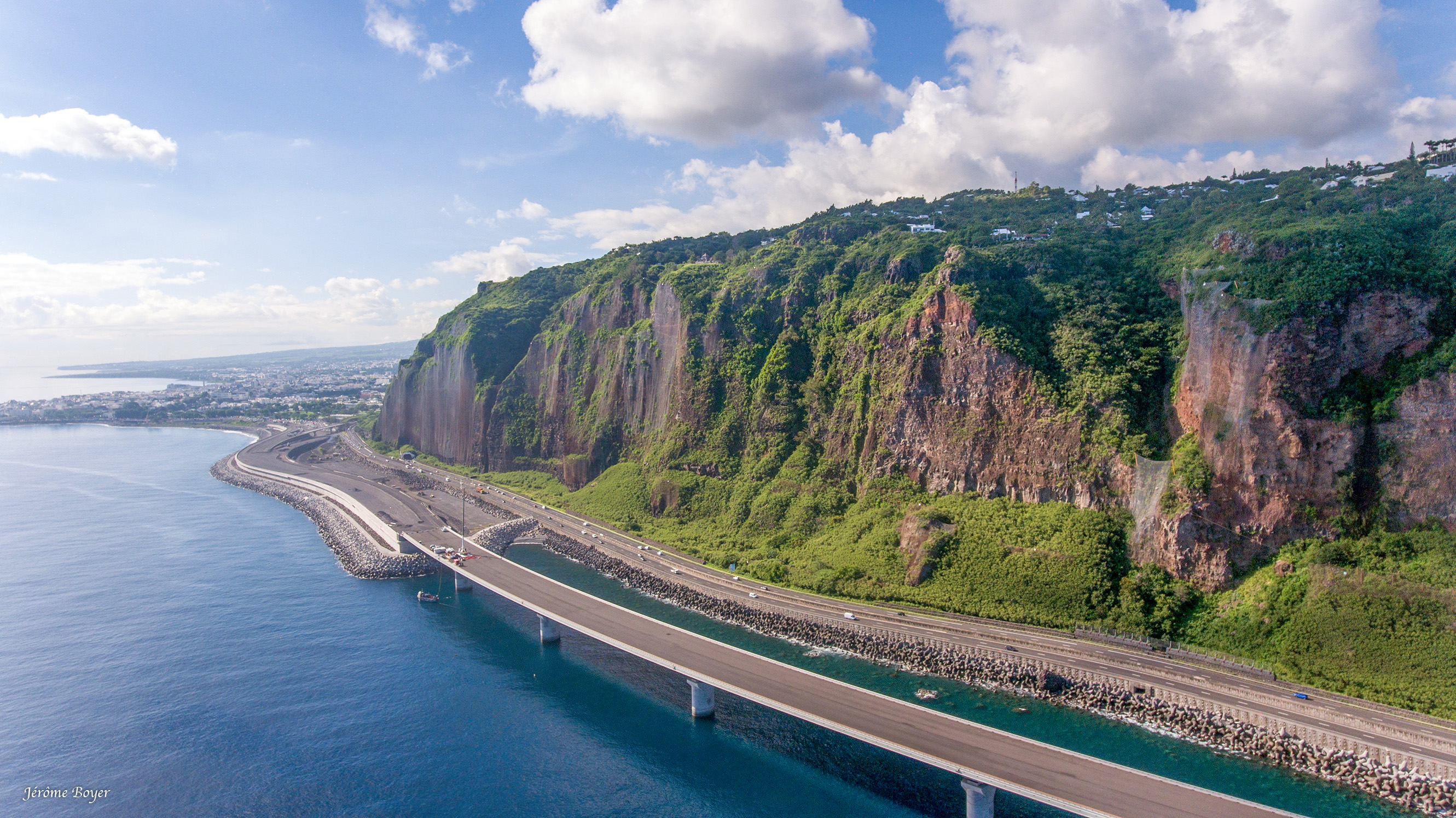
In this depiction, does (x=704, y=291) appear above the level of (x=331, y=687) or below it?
above

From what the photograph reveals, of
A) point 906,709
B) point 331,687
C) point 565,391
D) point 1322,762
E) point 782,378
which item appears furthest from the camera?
point 565,391

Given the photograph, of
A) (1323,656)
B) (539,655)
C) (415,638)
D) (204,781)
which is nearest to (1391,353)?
(1323,656)

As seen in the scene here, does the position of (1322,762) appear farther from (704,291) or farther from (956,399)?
(704,291)

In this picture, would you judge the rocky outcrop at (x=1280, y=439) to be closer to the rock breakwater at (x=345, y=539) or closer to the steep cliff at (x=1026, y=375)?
the steep cliff at (x=1026, y=375)

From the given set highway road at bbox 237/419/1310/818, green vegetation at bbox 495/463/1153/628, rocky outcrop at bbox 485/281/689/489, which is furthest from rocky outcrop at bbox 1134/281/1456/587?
rocky outcrop at bbox 485/281/689/489

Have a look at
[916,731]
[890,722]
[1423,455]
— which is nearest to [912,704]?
[890,722]
